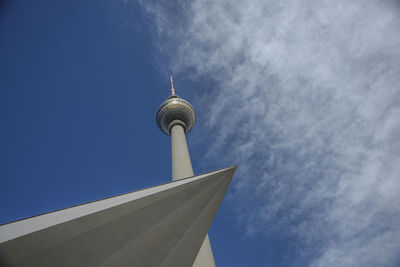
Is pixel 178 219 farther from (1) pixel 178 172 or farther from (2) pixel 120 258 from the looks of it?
(1) pixel 178 172

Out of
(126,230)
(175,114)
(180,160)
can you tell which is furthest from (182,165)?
(126,230)

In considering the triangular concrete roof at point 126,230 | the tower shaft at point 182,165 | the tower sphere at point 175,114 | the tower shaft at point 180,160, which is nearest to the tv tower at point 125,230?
the triangular concrete roof at point 126,230

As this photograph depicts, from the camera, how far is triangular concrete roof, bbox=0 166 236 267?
18.4 feet

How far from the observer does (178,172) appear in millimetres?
31828

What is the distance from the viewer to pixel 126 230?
24.7 feet

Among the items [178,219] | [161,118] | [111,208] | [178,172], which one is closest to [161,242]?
[178,219]

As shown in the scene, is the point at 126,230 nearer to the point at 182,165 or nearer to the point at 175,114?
the point at 182,165

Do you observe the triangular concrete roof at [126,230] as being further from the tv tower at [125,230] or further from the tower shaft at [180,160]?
the tower shaft at [180,160]

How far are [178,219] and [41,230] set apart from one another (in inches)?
173

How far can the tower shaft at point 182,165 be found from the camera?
22.2m

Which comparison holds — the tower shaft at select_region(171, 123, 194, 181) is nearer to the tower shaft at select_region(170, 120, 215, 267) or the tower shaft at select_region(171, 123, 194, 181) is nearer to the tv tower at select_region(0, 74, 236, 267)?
the tower shaft at select_region(170, 120, 215, 267)

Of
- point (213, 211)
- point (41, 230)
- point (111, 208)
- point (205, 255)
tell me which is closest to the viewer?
point (41, 230)

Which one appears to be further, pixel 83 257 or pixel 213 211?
pixel 213 211

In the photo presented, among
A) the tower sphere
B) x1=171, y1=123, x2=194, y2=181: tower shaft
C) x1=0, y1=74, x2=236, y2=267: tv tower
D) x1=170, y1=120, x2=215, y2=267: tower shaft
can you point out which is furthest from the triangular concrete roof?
the tower sphere
